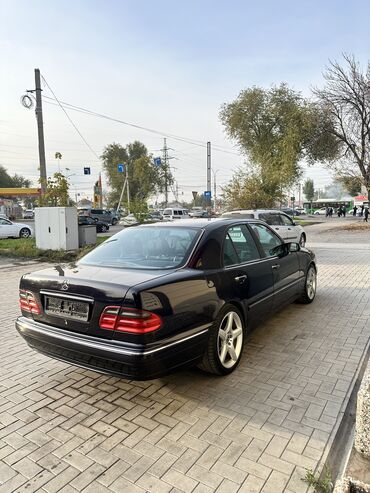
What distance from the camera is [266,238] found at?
187 inches

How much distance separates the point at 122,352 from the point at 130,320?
240 mm

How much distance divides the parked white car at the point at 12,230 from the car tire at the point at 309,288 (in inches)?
663

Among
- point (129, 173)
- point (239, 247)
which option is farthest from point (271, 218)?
point (129, 173)

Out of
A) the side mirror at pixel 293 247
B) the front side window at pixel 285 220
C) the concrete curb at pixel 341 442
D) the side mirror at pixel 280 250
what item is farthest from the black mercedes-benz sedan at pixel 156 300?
the front side window at pixel 285 220

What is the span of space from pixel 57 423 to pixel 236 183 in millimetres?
26491

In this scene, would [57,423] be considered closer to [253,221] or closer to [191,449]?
[191,449]

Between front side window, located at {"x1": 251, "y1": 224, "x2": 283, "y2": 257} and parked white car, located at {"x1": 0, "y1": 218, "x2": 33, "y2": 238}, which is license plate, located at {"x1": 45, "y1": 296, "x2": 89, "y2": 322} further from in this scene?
parked white car, located at {"x1": 0, "y1": 218, "x2": 33, "y2": 238}

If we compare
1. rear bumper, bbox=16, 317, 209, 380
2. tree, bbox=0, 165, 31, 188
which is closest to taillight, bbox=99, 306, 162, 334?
rear bumper, bbox=16, 317, 209, 380

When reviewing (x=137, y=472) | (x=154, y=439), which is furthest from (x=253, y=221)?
(x=137, y=472)

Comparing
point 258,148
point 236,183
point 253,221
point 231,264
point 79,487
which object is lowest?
point 79,487

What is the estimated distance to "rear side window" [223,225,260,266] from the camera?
3.74 metres

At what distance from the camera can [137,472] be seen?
2.32 metres

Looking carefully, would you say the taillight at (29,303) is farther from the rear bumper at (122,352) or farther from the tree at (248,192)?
the tree at (248,192)

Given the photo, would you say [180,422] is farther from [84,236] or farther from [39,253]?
[84,236]
